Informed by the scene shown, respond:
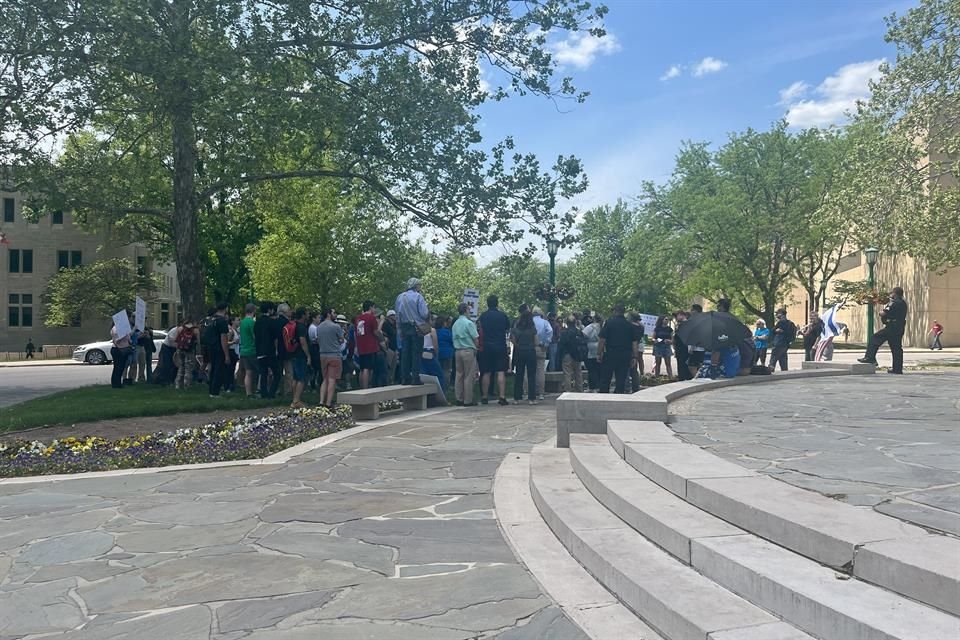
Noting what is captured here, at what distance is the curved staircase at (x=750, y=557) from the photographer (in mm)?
3000

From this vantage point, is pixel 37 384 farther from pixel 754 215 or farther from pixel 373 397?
pixel 754 215

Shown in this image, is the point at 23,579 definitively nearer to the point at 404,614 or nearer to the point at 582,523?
the point at 404,614

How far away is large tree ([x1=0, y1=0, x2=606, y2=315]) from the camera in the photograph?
1373 centimetres

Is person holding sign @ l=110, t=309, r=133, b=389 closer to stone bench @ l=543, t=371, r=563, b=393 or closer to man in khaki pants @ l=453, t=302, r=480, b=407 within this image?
man in khaki pants @ l=453, t=302, r=480, b=407

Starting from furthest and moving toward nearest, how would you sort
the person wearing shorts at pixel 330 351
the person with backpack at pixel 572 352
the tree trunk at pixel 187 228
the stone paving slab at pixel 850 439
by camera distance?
the tree trunk at pixel 187 228
the person with backpack at pixel 572 352
the person wearing shorts at pixel 330 351
the stone paving slab at pixel 850 439

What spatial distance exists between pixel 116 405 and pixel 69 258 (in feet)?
152

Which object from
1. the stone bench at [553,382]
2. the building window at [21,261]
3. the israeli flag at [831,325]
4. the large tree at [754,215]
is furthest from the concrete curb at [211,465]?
the building window at [21,261]

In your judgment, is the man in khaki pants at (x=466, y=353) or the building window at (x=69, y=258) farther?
the building window at (x=69, y=258)

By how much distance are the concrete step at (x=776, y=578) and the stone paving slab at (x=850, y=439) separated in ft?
2.66

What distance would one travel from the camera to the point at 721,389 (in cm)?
1206

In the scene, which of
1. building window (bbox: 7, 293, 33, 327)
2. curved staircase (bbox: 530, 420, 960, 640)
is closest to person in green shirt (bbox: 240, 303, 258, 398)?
curved staircase (bbox: 530, 420, 960, 640)

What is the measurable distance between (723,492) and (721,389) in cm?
814

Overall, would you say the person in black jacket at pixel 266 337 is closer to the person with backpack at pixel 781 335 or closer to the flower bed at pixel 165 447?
the flower bed at pixel 165 447

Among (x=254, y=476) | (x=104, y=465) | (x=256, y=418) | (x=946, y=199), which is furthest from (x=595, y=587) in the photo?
(x=946, y=199)
